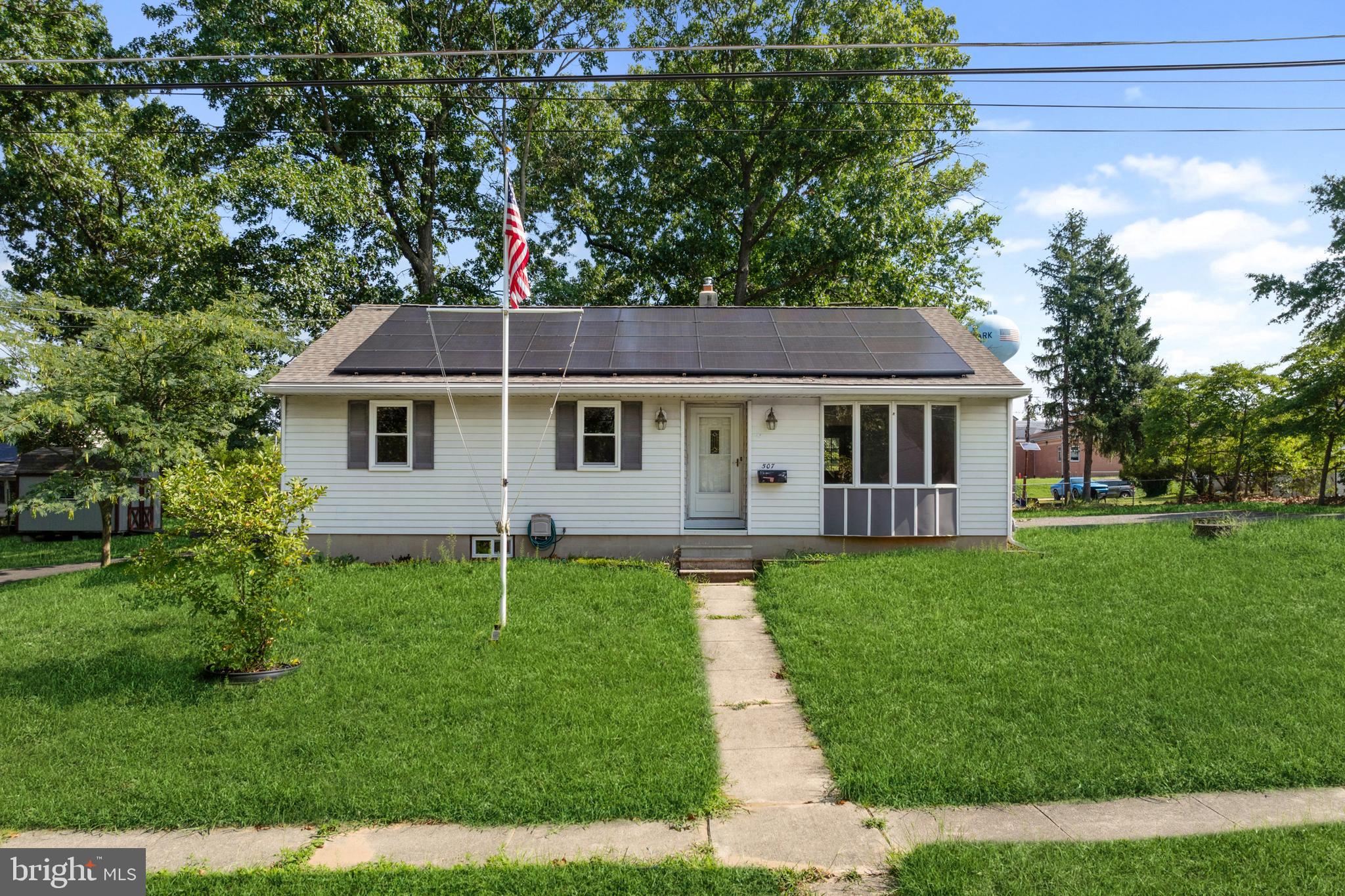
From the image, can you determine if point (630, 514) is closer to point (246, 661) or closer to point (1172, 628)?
point (246, 661)

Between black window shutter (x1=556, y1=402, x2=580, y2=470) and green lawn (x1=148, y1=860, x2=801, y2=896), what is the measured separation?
853 centimetres

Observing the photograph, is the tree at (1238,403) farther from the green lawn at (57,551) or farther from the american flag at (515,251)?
the green lawn at (57,551)

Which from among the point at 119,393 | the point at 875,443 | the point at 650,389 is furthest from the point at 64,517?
the point at 875,443

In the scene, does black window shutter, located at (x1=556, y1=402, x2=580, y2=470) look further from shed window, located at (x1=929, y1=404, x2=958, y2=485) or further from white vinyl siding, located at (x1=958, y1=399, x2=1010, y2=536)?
white vinyl siding, located at (x1=958, y1=399, x2=1010, y2=536)

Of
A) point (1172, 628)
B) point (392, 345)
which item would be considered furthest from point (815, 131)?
point (1172, 628)

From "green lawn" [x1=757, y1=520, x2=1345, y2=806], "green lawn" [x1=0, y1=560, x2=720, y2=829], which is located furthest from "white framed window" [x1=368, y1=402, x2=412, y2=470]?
"green lawn" [x1=757, y1=520, x2=1345, y2=806]

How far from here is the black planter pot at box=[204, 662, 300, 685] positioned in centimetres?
640

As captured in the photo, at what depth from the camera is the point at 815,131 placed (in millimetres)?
23266

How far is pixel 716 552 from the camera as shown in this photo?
1160 centimetres

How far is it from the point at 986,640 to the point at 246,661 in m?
7.03

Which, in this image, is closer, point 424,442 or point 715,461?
point 424,442

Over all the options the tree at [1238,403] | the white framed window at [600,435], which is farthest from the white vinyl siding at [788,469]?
the tree at [1238,403]

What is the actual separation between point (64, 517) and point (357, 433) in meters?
14.5

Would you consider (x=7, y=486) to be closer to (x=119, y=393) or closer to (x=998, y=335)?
(x=119, y=393)
